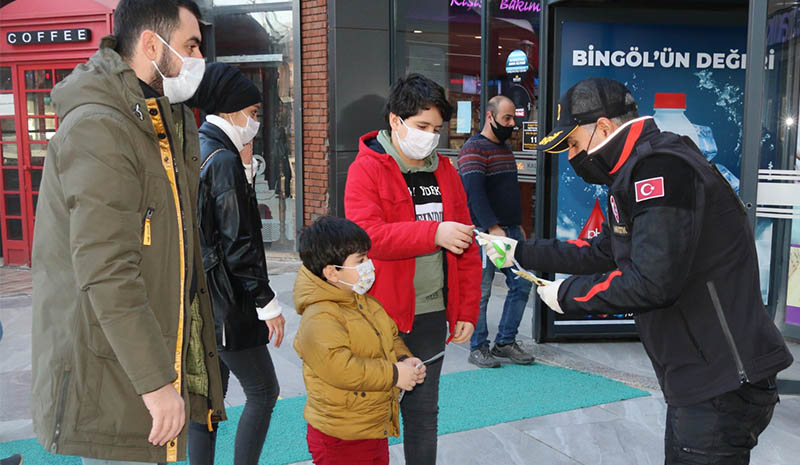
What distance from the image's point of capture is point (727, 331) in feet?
7.09

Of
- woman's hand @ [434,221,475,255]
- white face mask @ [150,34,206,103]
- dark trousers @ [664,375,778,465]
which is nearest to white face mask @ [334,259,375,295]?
woman's hand @ [434,221,475,255]

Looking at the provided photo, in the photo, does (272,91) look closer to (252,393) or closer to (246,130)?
(246,130)

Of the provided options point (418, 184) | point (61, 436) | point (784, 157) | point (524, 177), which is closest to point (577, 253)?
point (418, 184)

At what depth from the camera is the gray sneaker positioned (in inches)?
217

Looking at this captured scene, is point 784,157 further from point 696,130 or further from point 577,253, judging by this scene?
point 577,253

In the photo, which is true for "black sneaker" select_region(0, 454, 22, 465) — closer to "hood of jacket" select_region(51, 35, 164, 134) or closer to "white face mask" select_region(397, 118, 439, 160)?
"hood of jacket" select_region(51, 35, 164, 134)

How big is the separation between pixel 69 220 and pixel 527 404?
11.7 ft

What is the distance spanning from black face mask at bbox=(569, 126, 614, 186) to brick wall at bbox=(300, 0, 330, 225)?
258 inches

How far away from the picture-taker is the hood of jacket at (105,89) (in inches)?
73.8

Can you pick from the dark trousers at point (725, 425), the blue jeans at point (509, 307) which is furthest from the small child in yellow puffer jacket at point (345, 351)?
the blue jeans at point (509, 307)

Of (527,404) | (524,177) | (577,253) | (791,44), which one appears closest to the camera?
(577,253)

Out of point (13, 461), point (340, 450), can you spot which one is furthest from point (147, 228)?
point (13, 461)

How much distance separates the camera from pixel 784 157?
18.1 feet

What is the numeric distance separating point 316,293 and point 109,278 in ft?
3.09
